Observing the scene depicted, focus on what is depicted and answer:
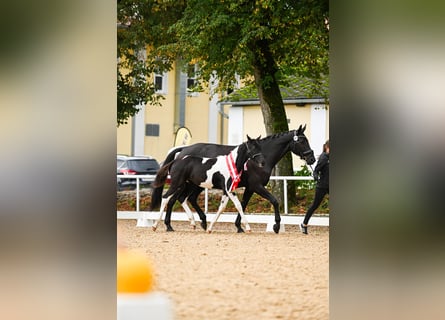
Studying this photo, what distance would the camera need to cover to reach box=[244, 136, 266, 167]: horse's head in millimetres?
10898

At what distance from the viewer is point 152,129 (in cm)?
1191

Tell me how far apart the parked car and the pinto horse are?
117 centimetres

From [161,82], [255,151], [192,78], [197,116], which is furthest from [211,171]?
[192,78]

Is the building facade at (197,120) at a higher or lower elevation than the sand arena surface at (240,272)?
higher

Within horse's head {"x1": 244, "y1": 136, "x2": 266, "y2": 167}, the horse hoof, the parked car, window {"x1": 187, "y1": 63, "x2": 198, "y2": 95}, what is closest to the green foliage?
window {"x1": 187, "y1": 63, "x2": 198, "y2": 95}

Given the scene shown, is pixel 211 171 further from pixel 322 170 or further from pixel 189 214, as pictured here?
pixel 322 170

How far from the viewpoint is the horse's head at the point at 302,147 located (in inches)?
425

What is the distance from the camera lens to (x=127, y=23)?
11.6m

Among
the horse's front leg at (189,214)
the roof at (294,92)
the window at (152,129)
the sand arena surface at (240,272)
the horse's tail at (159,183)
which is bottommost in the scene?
the sand arena surface at (240,272)

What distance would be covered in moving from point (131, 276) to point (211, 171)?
538 cm

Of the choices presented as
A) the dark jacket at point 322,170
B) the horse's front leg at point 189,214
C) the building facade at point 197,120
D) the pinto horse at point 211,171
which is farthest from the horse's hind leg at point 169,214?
the dark jacket at point 322,170

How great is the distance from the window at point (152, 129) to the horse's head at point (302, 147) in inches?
75.1

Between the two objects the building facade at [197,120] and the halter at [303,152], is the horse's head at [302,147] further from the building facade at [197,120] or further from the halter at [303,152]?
the building facade at [197,120]
